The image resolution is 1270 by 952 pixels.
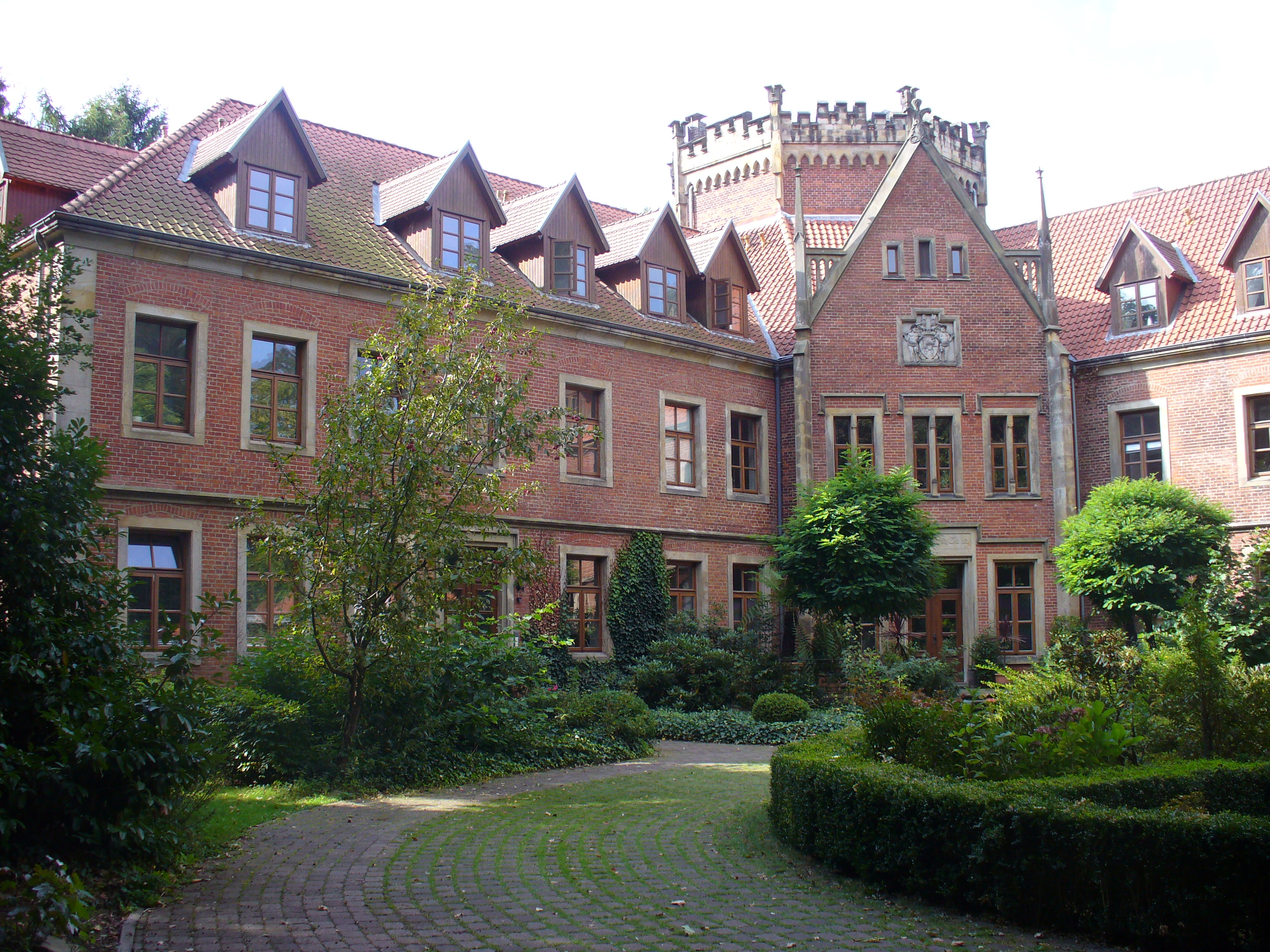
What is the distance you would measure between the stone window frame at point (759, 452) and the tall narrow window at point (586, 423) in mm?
3461

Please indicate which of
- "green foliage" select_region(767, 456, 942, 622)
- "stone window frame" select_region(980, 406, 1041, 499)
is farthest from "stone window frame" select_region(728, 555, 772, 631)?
"stone window frame" select_region(980, 406, 1041, 499)

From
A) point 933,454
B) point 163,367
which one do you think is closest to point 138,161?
point 163,367

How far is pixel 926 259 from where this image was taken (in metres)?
26.4

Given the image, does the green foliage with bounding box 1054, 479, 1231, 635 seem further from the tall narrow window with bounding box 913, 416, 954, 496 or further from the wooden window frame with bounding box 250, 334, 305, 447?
the wooden window frame with bounding box 250, 334, 305, 447

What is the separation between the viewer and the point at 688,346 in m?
24.7

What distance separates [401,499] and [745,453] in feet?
48.7

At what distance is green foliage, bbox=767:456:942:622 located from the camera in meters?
21.9

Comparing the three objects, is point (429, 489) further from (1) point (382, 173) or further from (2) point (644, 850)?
(1) point (382, 173)

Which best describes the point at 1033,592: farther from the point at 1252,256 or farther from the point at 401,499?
the point at 401,499

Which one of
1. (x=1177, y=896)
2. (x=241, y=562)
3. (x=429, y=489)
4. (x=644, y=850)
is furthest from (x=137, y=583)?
(x=1177, y=896)

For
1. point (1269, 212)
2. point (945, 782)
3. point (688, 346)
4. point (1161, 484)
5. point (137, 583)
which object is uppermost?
point (1269, 212)

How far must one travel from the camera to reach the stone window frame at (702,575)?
24.2 metres

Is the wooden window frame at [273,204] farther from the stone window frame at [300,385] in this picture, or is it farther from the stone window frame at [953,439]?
the stone window frame at [953,439]

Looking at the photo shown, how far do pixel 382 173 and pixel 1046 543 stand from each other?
16230mm
